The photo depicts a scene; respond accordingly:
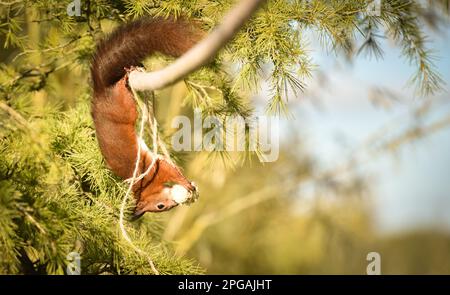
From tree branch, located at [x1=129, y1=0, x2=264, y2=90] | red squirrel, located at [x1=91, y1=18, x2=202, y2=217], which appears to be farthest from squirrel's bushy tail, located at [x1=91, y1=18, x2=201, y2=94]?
tree branch, located at [x1=129, y1=0, x2=264, y2=90]

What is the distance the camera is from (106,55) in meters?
1.24

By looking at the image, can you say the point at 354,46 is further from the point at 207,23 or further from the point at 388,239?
the point at 388,239

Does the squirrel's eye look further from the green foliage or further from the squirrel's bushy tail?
the squirrel's bushy tail

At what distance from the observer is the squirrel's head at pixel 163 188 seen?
1.21 m

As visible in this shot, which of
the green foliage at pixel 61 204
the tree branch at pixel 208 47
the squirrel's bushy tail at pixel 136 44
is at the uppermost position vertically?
the squirrel's bushy tail at pixel 136 44

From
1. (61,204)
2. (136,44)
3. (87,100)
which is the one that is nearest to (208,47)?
(136,44)

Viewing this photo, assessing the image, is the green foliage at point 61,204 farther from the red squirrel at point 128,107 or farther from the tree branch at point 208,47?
the tree branch at point 208,47

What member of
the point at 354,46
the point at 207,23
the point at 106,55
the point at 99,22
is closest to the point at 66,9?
the point at 99,22

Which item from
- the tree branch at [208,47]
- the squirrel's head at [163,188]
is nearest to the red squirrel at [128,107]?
the squirrel's head at [163,188]

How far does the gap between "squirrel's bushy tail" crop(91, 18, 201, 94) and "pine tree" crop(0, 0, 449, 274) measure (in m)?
0.08

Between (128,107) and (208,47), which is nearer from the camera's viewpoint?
(208,47)

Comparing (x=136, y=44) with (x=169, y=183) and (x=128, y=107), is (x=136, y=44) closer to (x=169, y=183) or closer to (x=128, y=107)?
(x=128, y=107)

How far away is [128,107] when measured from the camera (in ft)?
4.01

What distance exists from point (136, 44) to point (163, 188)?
0.31 m
